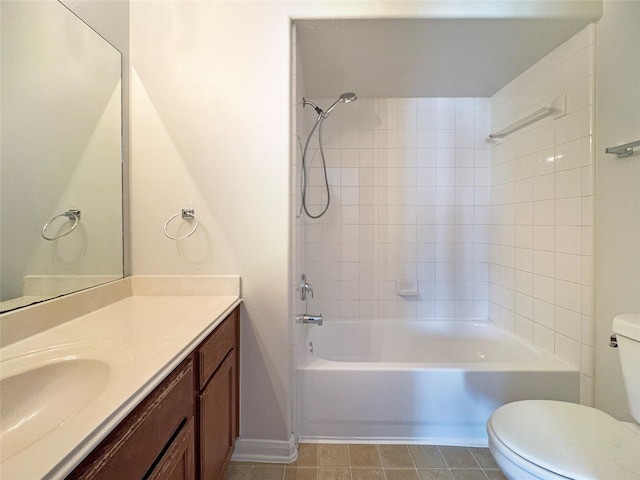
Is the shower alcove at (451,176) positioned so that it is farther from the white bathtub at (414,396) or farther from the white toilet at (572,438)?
the white toilet at (572,438)

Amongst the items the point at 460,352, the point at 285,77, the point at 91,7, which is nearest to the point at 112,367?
the point at 285,77

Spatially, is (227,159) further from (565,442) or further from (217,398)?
(565,442)

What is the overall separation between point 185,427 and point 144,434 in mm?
236

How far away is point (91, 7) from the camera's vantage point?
45.8 inches

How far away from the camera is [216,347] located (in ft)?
3.39

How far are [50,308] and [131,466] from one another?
2.22ft

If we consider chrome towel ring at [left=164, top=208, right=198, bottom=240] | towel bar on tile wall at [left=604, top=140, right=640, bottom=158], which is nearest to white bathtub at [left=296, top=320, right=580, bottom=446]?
chrome towel ring at [left=164, top=208, right=198, bottom=240]

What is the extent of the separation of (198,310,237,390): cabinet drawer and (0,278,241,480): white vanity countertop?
5cm

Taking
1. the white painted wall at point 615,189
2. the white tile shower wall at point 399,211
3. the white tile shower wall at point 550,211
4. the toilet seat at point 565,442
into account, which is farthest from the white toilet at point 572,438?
the white tile shower wall at point 399,211

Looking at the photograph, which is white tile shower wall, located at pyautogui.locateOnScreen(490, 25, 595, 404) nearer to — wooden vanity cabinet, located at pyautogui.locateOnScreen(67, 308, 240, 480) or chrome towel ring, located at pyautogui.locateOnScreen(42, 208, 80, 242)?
wooden vanity cabinet, located at pyautogui.locateOnScreen(67, 308, 240, 480)

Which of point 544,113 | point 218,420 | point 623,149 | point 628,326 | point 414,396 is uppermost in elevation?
point 544,113

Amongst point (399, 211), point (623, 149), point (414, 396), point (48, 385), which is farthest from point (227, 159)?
point (623, 149)

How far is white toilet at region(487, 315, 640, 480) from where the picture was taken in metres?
0.82

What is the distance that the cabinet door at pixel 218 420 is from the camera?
925 millimetres
